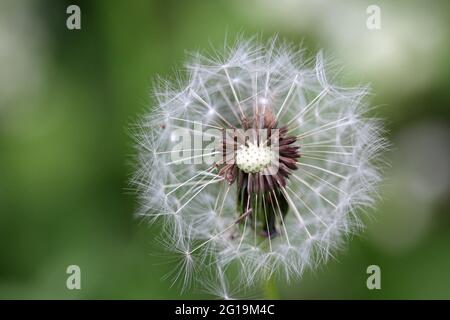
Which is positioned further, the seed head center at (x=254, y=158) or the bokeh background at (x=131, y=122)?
the bokeh background at (x=131, y=122)

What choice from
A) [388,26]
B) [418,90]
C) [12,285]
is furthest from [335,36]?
[12,285]

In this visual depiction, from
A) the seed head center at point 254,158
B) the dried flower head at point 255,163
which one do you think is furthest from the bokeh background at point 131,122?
the seed head center at point 254,158

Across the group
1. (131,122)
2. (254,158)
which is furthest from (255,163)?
(131,122)

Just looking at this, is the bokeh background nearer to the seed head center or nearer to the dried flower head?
the dried flower head

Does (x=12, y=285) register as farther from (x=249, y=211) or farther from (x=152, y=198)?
(x=249, y=211)

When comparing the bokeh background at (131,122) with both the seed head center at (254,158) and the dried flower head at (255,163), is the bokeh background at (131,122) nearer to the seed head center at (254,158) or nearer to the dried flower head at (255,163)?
the dried flower head at (255,163)

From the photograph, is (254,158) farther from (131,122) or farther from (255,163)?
(131,122)
